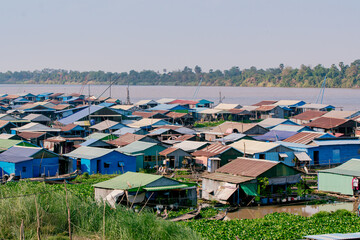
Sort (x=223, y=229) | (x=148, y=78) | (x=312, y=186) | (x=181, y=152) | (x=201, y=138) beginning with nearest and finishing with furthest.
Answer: (x=223, y=229) < (x=312, y=186) < (x=181, y=152) < (x=201, y=138) < (x=148, y=78)

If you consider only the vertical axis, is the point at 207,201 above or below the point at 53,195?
below

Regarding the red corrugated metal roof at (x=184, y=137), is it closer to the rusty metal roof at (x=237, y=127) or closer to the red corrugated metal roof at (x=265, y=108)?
the rusty metal roof at (x=237, y=127)

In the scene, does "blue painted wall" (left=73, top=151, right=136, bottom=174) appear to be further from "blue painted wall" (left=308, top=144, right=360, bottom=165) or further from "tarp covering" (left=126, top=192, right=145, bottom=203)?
"blue painted wall" (left=308, top=144, right=360, bottom=165)

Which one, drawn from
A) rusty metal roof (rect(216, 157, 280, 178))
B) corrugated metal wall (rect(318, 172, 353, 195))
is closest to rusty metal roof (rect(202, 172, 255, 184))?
rusty metal roof (rect(216, 157, 280, 178))

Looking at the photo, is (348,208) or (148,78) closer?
(348,208)

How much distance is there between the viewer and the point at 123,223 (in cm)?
1145

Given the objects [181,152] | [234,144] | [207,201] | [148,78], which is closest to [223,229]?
[207,201]

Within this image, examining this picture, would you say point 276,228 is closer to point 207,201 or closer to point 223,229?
point 223,229

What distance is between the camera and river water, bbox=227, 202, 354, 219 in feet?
51.2

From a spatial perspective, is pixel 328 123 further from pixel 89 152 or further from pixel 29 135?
pixel 29 135

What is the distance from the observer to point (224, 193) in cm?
1647

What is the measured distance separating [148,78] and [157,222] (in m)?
141

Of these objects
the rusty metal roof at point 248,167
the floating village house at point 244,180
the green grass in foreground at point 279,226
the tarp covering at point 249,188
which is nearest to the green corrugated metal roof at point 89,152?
the floating village house at point 244,180

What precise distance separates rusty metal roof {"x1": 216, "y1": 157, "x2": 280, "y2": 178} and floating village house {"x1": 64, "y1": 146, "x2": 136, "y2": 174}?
4.88m
